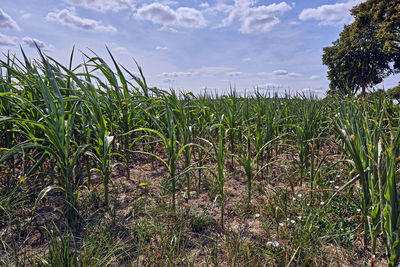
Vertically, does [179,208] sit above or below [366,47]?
below

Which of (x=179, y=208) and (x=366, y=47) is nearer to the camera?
(x=179, y=208)

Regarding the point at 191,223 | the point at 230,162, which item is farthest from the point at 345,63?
the point at 191,223

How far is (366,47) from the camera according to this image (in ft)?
56.6

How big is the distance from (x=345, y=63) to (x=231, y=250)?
2149 cm

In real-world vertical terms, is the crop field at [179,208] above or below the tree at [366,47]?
below

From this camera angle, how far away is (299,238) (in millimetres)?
1312

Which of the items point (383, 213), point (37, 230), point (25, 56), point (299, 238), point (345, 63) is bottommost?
point (37, 230)

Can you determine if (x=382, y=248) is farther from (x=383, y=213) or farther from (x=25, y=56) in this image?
(x=25, y=56)

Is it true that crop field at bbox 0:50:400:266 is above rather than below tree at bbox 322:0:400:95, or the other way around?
below

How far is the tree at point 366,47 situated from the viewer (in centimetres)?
1466

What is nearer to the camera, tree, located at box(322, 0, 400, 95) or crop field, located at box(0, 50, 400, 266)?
crop field, located at box(0, 50, 400, 266)

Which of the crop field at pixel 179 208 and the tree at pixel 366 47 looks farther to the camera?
the tree at pixel 366 47

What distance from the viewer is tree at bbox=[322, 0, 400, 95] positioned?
1466 centimetres

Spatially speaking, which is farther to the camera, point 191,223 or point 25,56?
Answer: point 25,56
